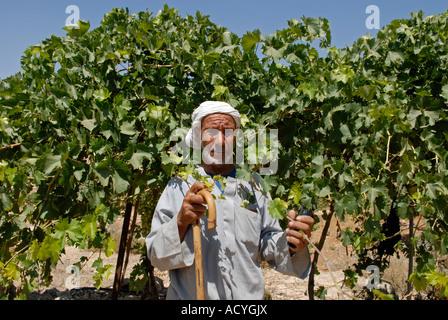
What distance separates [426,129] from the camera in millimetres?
2328

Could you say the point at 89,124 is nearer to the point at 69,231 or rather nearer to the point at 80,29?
the point at 69,231

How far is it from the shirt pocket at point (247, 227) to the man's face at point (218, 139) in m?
0.25

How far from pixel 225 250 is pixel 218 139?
0.49 metres

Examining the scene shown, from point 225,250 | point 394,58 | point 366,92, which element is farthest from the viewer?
point 394,58

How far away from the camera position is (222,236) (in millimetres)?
1640

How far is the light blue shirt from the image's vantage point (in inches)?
60.8

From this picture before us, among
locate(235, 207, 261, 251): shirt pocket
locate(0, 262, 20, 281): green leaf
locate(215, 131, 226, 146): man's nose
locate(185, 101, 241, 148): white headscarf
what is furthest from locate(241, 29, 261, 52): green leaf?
locate(0, 262, 20, 281): green leaf

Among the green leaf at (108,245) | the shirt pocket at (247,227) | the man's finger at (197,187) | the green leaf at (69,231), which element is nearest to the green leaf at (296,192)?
the shirt pocket at (247,227)

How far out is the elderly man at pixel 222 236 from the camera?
1.53 m

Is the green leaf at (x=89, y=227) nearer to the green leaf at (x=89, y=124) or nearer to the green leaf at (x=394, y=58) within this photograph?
the green leaf at (x=89, y=124)

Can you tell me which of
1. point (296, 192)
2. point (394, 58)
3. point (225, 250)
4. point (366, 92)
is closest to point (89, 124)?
point (225, 250)

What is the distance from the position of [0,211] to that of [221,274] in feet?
4.82

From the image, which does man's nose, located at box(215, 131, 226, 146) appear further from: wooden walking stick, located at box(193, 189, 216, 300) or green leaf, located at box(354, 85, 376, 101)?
green leaf, located at box(354, 85, 376, 101)

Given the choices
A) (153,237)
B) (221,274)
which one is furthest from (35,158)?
(221,274)
